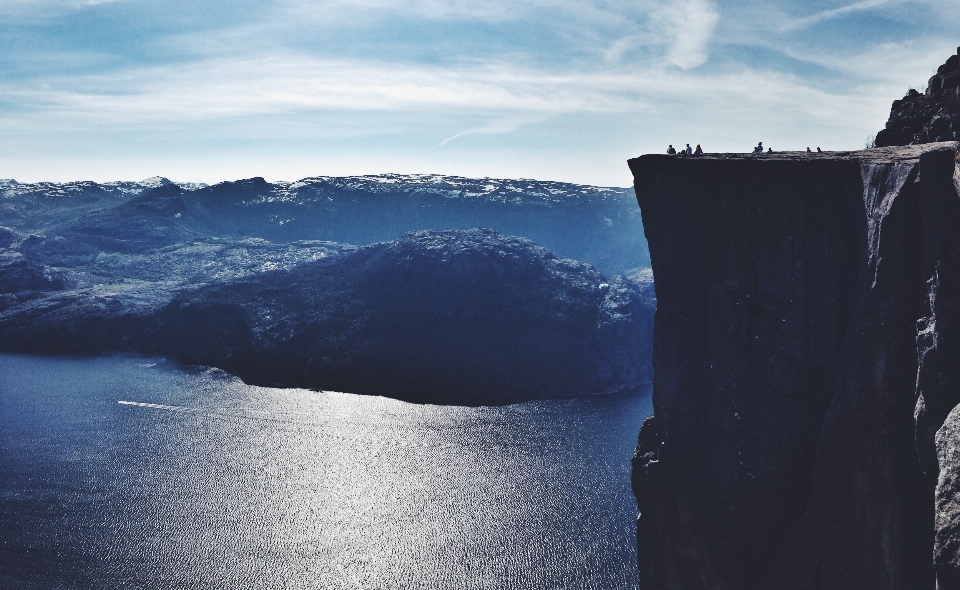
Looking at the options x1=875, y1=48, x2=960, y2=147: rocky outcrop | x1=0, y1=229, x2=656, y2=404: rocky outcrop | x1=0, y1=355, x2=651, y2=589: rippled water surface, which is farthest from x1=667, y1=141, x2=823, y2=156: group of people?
x1=0, y1=229, x2=656, y2=404: rocky outcrop

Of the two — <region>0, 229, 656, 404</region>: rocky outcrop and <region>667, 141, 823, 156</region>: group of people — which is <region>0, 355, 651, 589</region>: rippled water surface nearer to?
<region>0, 229, 656, 404</region>: rocky outcrop

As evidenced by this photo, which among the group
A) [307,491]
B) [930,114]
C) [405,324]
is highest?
[930,114]

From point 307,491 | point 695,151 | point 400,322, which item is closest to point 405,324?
point 400,322

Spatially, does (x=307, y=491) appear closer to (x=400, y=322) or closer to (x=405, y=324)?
(x=405, y=324)

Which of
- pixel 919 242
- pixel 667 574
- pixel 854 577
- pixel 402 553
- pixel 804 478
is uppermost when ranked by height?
pixel 919 242

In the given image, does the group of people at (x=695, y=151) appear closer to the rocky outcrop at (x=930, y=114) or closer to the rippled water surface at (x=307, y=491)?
the rocky outcrop at (x=930, y=114)

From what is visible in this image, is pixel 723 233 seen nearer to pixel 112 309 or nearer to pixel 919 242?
pixel 919 242

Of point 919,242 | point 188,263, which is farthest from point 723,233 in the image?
point 188,263
